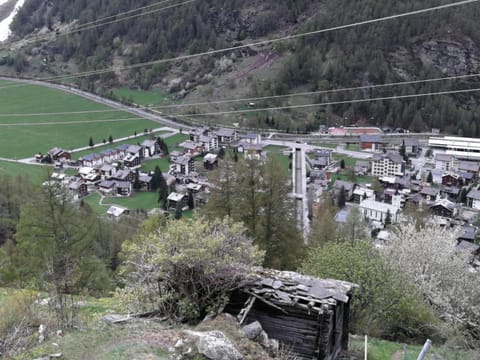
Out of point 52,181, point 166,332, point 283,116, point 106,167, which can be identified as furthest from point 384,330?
point 283,116

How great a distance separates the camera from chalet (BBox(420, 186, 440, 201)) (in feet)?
155

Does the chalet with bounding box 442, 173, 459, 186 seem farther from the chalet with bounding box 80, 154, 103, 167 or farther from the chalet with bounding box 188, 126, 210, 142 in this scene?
the chalet with bounding box 80, 154, 103, 167

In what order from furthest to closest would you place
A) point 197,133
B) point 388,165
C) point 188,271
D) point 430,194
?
1. point 197,133
2. point 388,165
3. point 430,194
4. point 188,271

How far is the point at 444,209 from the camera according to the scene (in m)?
43.8

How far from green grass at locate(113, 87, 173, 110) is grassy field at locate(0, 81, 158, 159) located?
7.25 meters

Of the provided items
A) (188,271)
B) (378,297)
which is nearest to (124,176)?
(378,297)

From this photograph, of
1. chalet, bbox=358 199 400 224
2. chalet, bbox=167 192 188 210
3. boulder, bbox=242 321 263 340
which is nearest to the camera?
boulder, bbox=242 321 263 340

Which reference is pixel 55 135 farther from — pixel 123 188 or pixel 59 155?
pixel 123 188

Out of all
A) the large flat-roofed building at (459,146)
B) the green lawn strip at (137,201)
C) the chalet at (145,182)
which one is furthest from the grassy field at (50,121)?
the large flat-roofed building at (459,146)

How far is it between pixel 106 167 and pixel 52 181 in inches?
1510

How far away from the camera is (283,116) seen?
72438 millimetres

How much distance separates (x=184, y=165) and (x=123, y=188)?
27.8 feet

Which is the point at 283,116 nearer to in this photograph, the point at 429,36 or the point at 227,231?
A: the point at 429,36


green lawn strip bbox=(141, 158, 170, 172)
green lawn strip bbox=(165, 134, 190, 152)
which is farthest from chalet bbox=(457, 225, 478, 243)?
green lawn strip bbox=(165, 134, 190, 152)
